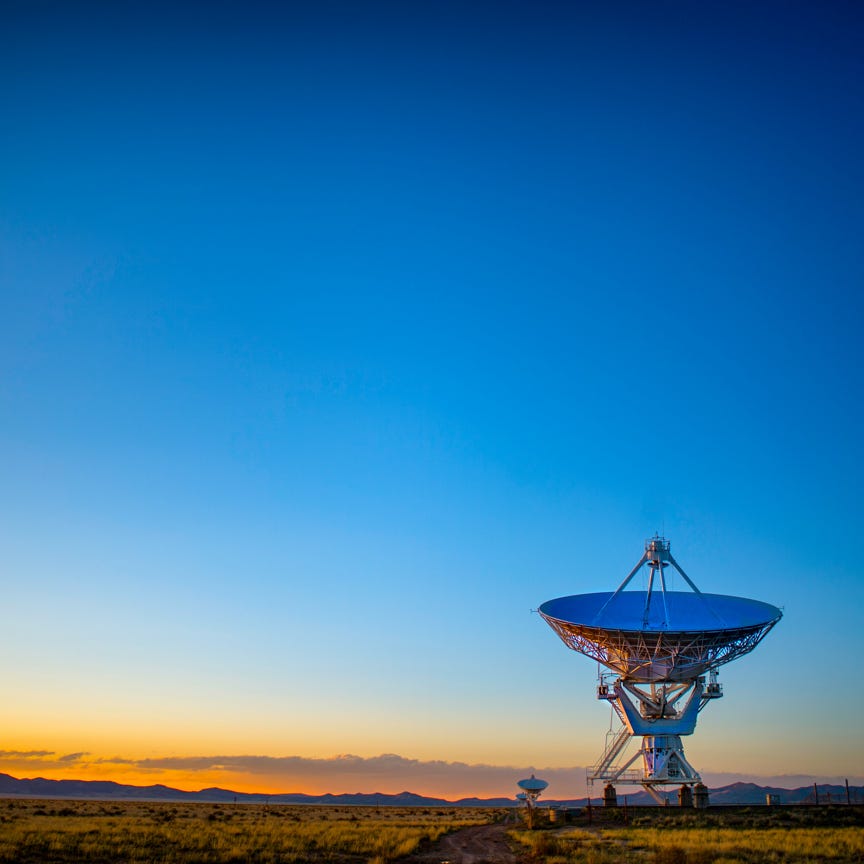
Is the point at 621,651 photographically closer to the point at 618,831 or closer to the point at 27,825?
the point at 618,831

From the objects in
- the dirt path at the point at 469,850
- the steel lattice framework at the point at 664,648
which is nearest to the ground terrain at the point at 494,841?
the dirt path at the point at 469,850

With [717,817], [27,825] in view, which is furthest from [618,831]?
[27,825]

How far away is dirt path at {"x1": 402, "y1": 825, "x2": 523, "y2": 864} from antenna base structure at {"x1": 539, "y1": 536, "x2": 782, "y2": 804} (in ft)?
43.3

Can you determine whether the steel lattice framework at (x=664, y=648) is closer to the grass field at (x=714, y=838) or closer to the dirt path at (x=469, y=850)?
the grass field at (x=714, y=838)

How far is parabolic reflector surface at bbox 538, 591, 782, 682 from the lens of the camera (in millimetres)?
51156

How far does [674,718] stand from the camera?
52781 millimetres

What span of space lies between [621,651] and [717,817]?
11590 millimetres

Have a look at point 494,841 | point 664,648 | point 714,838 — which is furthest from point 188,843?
point 664,648

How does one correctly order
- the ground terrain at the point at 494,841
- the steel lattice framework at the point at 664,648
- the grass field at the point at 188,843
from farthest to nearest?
the steel lattice framework at the point at 664,648, the grass field at the point at 188,843, the ground terrain at the point at 494,841

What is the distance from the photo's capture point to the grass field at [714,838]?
25225 mm

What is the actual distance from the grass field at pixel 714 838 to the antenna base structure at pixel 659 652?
503cm

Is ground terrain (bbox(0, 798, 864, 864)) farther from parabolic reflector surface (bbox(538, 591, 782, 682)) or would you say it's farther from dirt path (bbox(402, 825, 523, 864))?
parabolic reflector surface (bbox(538, 591, 782, 682))

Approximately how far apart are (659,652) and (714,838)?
19.8m

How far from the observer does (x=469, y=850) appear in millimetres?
32250
